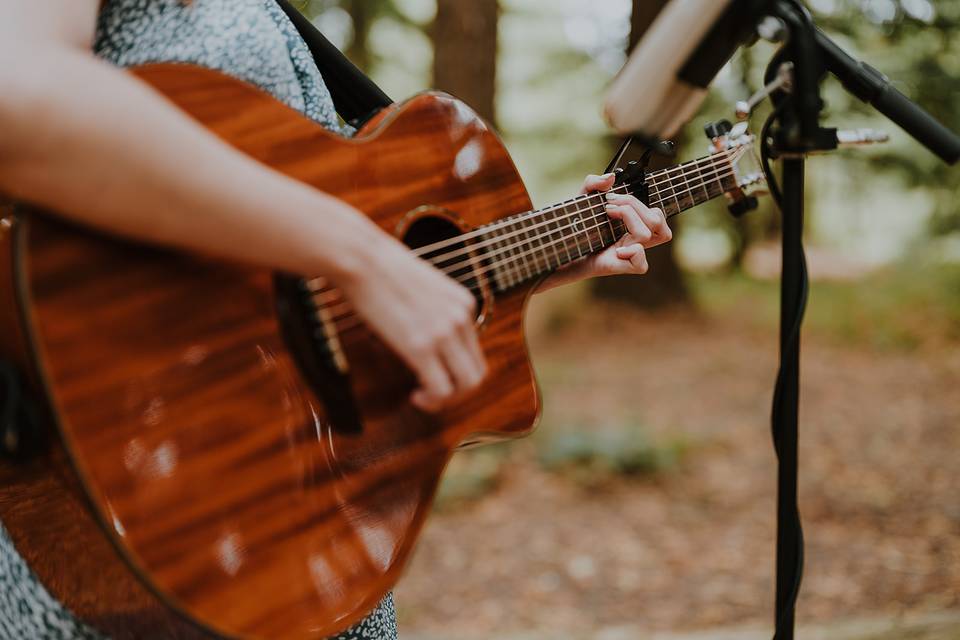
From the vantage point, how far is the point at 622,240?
1.54m

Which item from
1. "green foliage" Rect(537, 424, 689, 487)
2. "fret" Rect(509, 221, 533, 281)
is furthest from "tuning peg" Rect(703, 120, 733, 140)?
"green foliage" Rect(537, 424, 689, 487)

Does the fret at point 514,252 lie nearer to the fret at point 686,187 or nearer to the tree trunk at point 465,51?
the fret at point 686,187

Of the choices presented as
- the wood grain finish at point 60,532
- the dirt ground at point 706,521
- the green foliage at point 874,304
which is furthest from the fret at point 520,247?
the green foliage at point 874,304

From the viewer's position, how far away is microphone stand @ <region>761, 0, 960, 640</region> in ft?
3.72

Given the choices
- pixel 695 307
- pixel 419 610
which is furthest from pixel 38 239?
pixel 695 307

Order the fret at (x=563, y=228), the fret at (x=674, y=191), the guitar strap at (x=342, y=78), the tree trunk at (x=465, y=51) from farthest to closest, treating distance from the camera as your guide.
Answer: the tree trunk at (x=465, y=51)
the fret at (x=674, y=191)
the guitar strap at (x=342, y=78)
the fret at (x=563, y=228)

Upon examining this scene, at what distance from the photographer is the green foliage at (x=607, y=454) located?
→ 4.85 m

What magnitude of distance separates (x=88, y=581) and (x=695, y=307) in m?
8.45

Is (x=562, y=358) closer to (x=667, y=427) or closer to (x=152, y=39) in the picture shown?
(x=667, y=427)

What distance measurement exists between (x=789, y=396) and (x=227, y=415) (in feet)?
2.84

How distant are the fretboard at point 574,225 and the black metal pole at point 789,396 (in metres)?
0.38

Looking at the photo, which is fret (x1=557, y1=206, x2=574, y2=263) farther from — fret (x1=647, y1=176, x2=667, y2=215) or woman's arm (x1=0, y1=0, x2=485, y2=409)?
woman's arm (x1=0, y1=0, x2=485, y2=409)

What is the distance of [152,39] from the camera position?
1.06 m

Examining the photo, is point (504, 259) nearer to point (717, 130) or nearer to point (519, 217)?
point (519, 217)
